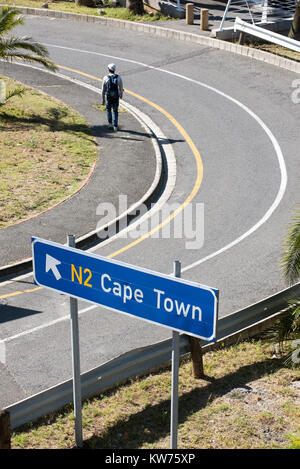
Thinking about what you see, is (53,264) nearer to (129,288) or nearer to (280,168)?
(129,288)

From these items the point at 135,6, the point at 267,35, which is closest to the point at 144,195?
the point at 267,35

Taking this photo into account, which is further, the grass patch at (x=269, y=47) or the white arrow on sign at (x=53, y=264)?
the grass patch at (x=269, y=47)

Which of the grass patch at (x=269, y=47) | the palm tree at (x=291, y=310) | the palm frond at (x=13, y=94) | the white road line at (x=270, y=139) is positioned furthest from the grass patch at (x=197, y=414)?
the grass patch at (x=269, y=47)

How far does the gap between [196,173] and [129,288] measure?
11.5 metres

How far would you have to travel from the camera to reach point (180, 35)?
92.4ft

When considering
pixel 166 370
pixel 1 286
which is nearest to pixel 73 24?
pixel 1 286

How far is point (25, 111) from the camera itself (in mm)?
20781

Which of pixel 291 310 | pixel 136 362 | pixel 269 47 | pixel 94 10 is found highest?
pixel 94 10

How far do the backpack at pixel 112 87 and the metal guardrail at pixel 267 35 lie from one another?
8.67 metres

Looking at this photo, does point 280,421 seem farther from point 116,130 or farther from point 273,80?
point 273,80

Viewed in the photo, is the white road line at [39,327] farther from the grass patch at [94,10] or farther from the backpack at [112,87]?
the grass patch at [94,10]

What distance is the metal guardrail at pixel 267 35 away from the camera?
24.7 metres
